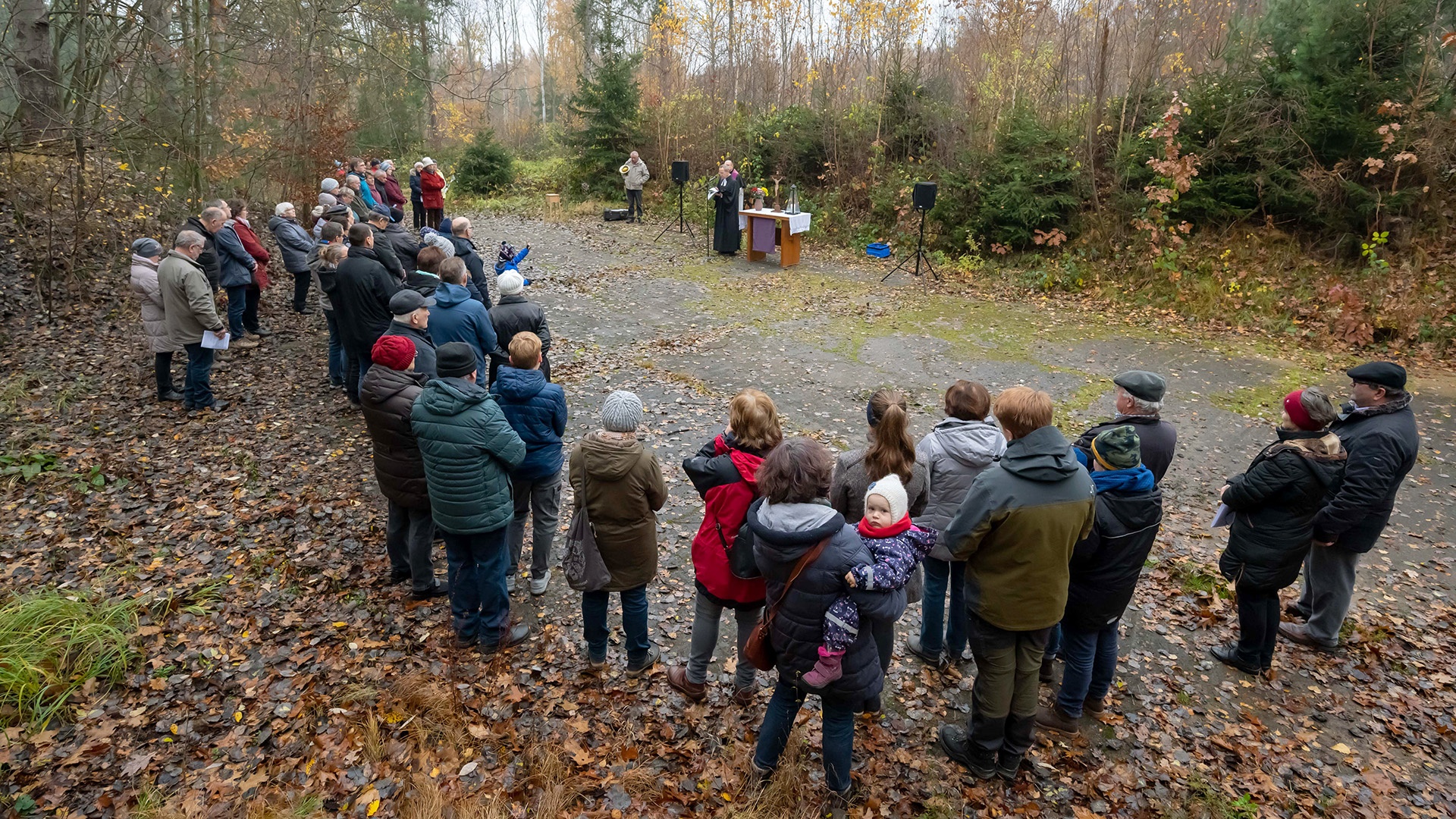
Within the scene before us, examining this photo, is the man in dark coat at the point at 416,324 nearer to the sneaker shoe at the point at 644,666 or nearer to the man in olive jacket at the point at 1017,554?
the sneaker shoe at the point at 644,666

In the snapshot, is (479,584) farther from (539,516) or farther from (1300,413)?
(1300,413)

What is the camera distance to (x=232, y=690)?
4.09 metres

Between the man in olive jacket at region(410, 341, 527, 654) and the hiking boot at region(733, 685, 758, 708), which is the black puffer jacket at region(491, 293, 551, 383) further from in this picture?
the hiking boot at region(733, 685, 758, 708)

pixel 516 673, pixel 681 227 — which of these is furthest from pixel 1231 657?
pixel 681 227

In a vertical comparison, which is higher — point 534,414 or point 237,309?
point 237,309

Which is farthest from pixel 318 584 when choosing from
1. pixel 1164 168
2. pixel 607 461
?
pixel 1164 168

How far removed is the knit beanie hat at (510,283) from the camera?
6.26 metres

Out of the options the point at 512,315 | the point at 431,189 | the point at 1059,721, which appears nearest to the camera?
the point at 1059,721

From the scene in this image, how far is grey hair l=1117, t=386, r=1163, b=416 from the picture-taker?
391 cm

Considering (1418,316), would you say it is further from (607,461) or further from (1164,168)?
(607,461)

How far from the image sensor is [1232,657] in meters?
4.38

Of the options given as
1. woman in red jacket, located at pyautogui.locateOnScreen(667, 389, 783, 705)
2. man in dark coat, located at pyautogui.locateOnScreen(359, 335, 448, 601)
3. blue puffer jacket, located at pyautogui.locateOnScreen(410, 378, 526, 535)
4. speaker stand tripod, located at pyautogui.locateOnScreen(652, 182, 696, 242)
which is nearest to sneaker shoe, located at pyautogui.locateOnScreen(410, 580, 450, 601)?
man in dark coat, located at pyautogui.locateOnScreen(359, 335, 448, 601)

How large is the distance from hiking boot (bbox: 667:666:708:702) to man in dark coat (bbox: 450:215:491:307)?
510 cm

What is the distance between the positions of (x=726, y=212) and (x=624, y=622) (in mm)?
12089
